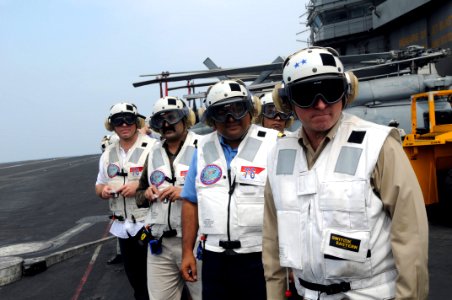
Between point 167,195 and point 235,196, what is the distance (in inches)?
35.9

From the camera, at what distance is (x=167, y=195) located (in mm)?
3727

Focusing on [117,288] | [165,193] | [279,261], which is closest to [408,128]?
[117,288]

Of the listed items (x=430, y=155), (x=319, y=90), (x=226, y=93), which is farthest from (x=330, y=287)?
(x=430, y=155)

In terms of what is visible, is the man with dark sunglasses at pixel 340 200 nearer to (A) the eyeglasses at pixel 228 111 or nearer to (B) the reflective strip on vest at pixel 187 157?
(A) the eyeglasses at pixel 228 111

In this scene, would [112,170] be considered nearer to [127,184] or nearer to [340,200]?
[127,184]

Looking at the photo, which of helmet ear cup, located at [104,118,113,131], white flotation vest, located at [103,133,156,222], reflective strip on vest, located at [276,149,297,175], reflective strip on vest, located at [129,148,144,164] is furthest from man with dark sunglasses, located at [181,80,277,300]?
helmet ear cup, located at [104,118,113,131]

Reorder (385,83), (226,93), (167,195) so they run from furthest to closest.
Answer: (385,83)
(167,195)
(226,93)

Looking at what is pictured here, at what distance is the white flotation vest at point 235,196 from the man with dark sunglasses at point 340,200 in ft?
2.38

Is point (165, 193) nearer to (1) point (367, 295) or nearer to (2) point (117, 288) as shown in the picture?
(1) point (367, 295)

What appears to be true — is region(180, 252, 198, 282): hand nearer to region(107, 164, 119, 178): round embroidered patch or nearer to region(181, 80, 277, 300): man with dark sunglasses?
region(181, 80, 277, 300): man with dark sunglasses

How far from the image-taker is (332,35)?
33250 millimetres

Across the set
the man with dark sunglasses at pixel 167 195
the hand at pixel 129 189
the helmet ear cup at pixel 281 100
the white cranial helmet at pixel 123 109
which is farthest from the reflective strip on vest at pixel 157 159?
the helmet ear cup at pixel 281 100

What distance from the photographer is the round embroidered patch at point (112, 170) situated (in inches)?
195

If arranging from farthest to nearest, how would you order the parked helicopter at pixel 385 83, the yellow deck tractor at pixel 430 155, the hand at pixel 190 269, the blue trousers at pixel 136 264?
1. the parked helicopter at pixel 385 83
2. the yellow deck tractor at pixel 430 155
3. the blue trousers at pixel 136 264
4. the hand at pixel 190 269
